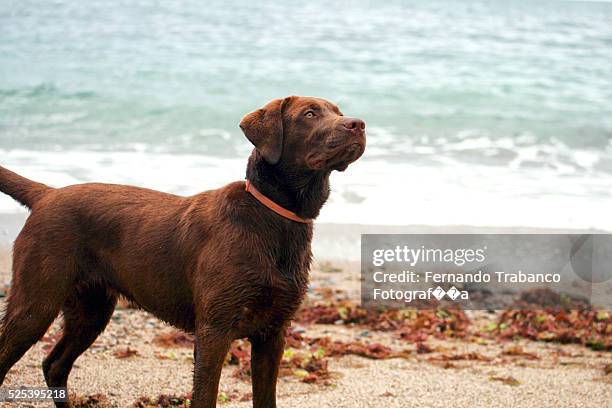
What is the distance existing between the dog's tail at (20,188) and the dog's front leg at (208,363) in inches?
54.6

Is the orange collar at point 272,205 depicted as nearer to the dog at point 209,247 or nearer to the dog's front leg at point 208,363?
the dog at point 209,247

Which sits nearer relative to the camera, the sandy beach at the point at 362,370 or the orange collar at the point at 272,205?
the orange collar at the point at 272,205

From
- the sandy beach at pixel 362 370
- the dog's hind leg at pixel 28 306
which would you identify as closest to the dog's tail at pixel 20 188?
the dog's hind leg at pixel 28 306

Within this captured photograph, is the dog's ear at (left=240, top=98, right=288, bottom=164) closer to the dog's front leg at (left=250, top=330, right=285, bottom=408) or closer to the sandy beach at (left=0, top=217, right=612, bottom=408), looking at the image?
the dog's front leg at (left=250, top=330, right=285, bottom=408)

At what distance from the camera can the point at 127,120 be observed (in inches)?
721

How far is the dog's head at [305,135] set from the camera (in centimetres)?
397

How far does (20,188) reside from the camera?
4.74 m

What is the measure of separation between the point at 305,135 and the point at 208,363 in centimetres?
122

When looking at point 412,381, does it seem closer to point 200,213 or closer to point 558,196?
point 200,213

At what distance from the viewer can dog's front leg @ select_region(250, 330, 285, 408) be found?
4289 mm

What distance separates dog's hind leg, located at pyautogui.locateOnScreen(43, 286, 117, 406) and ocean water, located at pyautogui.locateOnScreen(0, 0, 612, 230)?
611 centimetres

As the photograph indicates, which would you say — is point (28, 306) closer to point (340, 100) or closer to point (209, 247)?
point (209, 247)

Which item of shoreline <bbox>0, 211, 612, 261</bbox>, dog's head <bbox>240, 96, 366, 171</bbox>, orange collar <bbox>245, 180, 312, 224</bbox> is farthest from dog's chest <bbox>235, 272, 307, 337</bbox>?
shoreline <bbox>0, 211, 612, 261</bbox>

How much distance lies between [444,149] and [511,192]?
3930mm
